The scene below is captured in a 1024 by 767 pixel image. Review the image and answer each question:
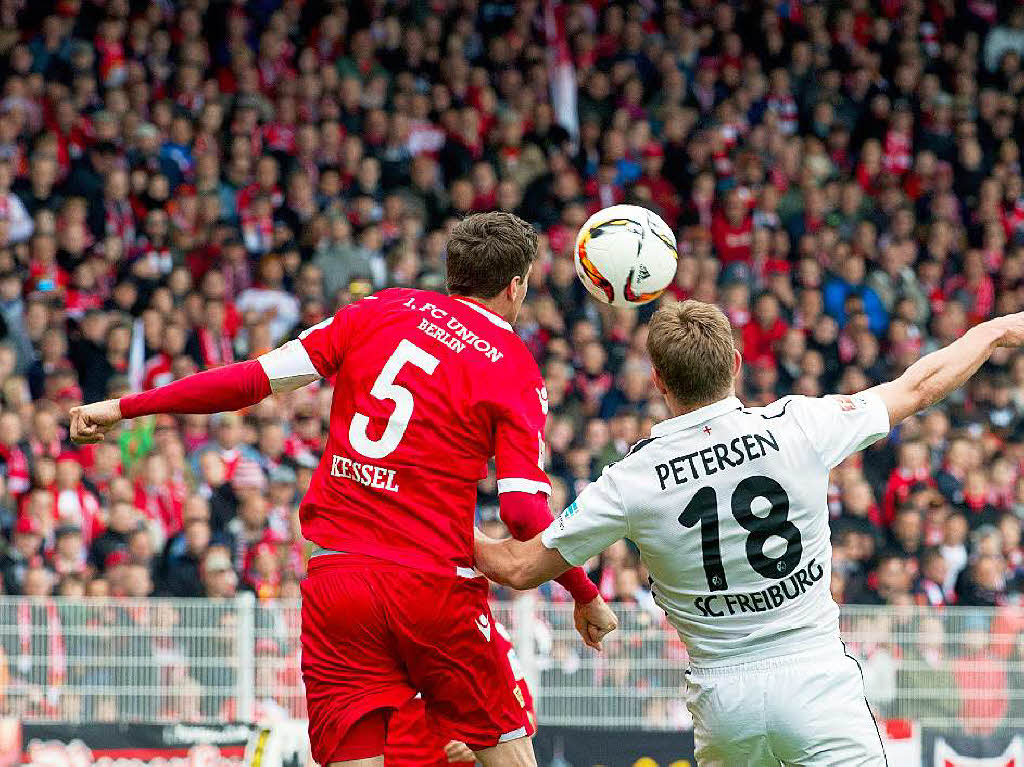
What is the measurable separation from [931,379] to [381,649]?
198 centimetres

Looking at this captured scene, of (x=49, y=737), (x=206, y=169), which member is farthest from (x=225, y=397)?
(x=206, y=169)

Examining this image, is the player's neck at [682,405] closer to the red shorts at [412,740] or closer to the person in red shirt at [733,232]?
the red shorts at [412,740]

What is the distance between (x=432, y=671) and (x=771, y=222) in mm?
11079

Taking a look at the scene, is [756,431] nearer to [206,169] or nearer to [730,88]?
[206,169]

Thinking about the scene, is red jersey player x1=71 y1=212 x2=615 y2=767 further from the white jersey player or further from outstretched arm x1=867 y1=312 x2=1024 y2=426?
outstretched arm x1=867 y1=312 x2=1024 y2=426

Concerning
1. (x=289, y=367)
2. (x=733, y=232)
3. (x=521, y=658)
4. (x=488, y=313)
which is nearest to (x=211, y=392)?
(x=289, y=367)

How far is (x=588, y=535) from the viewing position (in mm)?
5012

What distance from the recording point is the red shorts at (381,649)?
517 centimetres

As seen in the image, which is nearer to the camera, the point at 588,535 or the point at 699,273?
the point at 588,535

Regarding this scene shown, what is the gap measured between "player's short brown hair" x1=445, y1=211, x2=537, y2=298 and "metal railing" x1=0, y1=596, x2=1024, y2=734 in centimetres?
505

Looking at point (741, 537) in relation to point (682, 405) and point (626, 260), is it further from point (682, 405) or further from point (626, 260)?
point (626, 260)

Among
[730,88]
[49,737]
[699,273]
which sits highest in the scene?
[730,88]

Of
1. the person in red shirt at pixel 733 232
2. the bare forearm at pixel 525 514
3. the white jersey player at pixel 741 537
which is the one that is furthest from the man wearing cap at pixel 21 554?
the person in red shirt at pixel 733 232

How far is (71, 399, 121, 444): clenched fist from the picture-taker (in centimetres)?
540
